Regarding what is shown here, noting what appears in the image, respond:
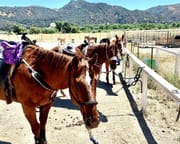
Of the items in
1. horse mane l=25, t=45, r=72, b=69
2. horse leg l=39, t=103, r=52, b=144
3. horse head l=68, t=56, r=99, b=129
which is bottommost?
horse leg l=39, t=103, r=52, b=144

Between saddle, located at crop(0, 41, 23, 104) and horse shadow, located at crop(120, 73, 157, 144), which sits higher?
saddle, located at crop(0, 41, 23, 104)

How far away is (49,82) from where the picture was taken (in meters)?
4.46

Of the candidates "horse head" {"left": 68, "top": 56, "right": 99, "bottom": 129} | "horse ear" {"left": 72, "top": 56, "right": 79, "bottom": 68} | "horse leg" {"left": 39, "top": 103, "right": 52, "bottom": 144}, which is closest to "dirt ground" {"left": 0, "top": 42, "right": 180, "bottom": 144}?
"horse leg" {"left": 39, "top": 103, "right": 52, "bottom": 144}

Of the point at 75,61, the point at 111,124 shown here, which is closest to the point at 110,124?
the point at 111,124

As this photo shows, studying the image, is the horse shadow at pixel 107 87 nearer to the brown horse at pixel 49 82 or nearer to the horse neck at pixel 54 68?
the brown horse at pixel 49 82

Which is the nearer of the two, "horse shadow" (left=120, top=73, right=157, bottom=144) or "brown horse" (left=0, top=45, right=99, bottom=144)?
"brown horse" (left=0, top=45, right=99, bottom=144)

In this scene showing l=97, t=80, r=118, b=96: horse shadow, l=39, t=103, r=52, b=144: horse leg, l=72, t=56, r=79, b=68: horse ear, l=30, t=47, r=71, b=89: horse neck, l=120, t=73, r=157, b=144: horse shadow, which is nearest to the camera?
l=72, t=56, r=79, b=68: horse ear

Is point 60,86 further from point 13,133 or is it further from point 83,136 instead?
point 13,133

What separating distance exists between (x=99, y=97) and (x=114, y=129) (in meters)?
3.02

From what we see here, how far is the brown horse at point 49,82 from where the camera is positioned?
12.0 feet

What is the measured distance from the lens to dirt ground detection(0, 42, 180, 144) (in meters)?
5.85

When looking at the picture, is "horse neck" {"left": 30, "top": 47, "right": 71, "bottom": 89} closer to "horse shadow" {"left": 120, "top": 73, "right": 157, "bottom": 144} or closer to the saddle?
the saddle

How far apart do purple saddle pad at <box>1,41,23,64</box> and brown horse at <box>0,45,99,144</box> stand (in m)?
0.08

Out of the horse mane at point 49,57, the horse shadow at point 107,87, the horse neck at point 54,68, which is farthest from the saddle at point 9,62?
the horse shadow at point 107,87
